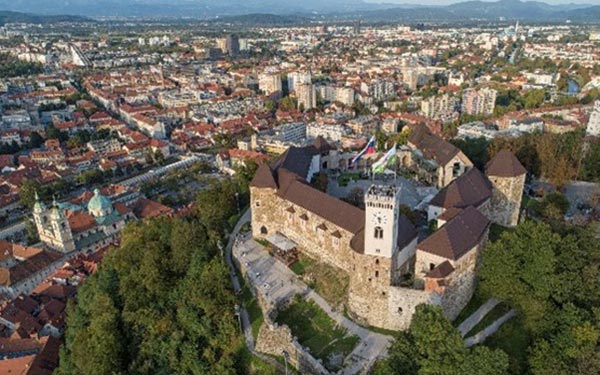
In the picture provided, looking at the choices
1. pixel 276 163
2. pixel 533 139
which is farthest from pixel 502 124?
pixel 276 163

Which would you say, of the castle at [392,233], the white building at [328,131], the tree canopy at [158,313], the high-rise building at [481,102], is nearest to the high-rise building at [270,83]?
the white building at [328,131]

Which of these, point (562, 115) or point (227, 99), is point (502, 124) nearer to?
point (562, 115)

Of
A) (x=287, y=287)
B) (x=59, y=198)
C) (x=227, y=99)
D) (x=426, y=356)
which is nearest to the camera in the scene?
(x=426, y=356)

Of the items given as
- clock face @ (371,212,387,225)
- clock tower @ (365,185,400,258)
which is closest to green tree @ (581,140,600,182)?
clock tower @ (365,185,400,258)

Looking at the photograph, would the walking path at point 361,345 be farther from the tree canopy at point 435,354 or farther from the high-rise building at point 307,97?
the high-rise building at point 307,97

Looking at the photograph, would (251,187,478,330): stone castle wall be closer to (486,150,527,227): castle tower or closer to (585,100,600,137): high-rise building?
(486,150,527,227): castle tower

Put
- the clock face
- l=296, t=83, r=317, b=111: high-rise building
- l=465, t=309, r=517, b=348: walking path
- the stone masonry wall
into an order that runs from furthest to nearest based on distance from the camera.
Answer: l=296, t=83, r=317, b=111: high-rise building < l=465, t=309, r=517, b=348: walking path < the clock face < the stone masonry wall

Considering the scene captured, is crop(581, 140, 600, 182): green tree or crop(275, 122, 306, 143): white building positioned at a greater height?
crop(581, 140, 600, 182): green tree
